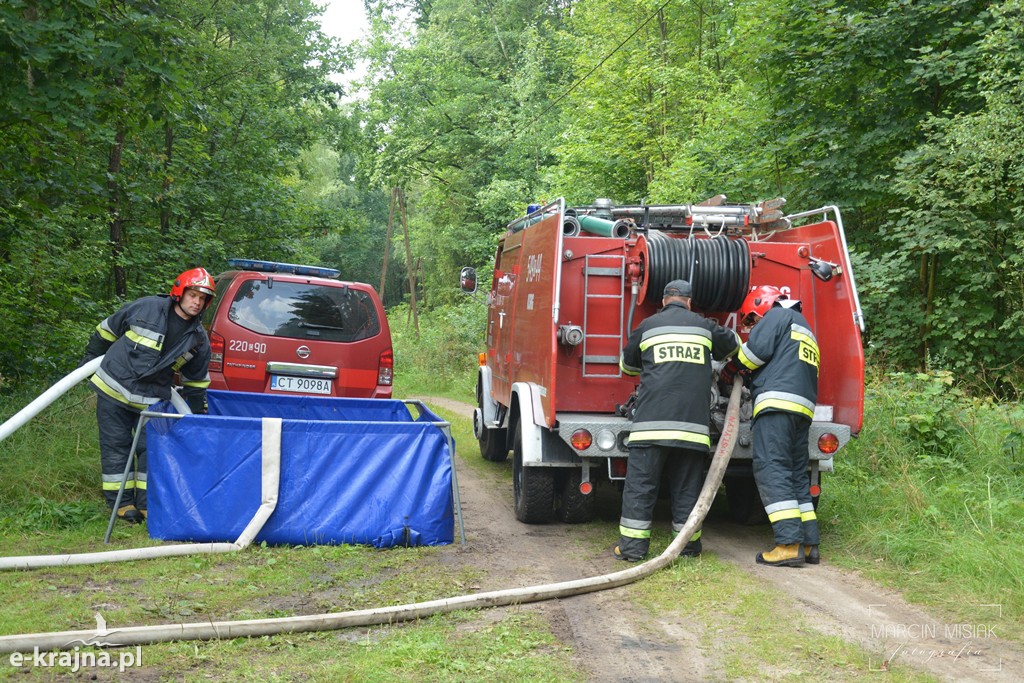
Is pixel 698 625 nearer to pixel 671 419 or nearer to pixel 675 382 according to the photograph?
pixel 671 419

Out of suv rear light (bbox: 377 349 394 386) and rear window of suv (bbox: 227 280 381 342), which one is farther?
suv rear light (bbox: 377 349 394 386)

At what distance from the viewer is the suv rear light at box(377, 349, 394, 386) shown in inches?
347

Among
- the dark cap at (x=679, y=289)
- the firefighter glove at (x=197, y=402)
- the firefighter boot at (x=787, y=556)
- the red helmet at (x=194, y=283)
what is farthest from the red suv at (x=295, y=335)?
the firefighter boot at (x=787, y=556)

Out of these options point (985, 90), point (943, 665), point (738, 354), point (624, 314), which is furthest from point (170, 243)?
point (943, 665)

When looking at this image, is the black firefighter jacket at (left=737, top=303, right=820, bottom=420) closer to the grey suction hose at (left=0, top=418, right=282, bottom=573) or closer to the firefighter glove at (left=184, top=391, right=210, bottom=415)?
the grey suction hose at (left=0, top=418, right=282, bottom=573)

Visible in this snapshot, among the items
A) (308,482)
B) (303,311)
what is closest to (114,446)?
(308,482)

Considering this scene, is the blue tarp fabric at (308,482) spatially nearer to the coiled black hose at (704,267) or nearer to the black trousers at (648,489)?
the black trousers at (648,489)

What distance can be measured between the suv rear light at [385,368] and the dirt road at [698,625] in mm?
2536

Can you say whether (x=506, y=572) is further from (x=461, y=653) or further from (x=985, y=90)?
(x=985, y=90)

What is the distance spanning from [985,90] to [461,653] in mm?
9297

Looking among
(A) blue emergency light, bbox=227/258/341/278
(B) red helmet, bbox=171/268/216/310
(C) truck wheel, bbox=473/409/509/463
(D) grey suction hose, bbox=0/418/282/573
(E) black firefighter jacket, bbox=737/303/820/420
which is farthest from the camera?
(C) truck wheel, bbox=473/409/509/463

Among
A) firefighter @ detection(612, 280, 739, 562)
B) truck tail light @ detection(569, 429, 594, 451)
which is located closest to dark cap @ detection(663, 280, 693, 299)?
firefighter @ detection(612, 280, 739, 562)

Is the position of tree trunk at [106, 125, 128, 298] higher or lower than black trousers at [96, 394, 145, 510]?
higher

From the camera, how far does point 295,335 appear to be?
834cm
